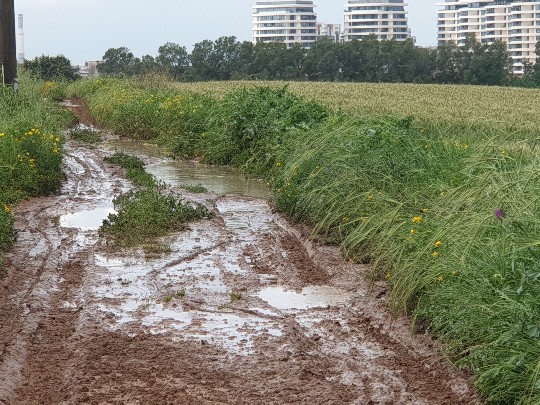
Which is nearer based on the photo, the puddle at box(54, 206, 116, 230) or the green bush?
the green bush

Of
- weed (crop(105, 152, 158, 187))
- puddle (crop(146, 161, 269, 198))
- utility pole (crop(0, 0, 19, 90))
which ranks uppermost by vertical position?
utility pole (crop(0, 0, 19, 90))

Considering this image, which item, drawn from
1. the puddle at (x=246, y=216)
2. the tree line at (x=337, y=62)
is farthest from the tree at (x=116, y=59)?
the puddle at (x=246, y=216)

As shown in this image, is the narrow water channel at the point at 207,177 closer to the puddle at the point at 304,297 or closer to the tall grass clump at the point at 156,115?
the tall grass clump at the point at 156,115

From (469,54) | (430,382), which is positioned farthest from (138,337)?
(469,54)

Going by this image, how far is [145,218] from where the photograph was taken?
11.9 m

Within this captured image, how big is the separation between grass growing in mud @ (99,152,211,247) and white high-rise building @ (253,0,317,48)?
6130 inches

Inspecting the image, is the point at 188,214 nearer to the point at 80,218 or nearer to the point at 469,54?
the point at 80,218

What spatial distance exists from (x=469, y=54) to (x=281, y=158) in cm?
5393

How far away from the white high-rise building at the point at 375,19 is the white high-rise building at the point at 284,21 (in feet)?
26.3

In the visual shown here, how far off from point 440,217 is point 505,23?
15006cm

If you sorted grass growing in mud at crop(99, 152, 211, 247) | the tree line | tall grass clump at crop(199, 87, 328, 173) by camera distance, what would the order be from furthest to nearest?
1. the tree line
2. tall grass clump at crop(199, 87, 328, 173)
3. grass growing in mud at crop(99, 152, 211, 247)

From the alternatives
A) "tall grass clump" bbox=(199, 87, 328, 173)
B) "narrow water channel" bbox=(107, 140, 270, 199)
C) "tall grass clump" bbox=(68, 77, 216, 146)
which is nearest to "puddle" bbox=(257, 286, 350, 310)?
"narrow water channel" bbox=(107, 140, 270, 199)

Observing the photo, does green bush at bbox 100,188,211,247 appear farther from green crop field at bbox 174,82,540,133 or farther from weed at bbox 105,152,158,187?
green crop field at bbox 174,82,540,133

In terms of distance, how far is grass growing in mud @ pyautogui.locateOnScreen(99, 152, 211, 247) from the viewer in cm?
1144
